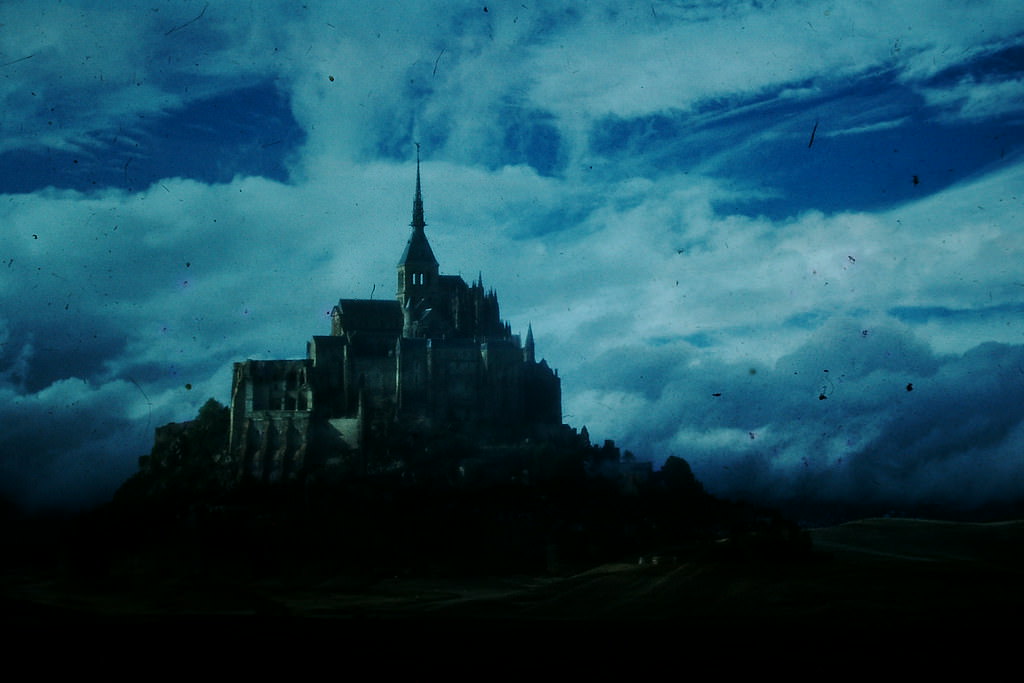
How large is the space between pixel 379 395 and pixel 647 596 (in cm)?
3253

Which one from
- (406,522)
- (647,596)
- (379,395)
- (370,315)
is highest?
(370,315)

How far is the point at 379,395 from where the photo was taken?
9794 centimetres

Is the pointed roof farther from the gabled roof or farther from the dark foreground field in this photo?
the dark foreground field

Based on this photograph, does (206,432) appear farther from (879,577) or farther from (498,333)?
(879,577)

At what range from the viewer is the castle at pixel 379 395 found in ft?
314

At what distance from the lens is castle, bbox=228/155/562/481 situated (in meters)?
95.8

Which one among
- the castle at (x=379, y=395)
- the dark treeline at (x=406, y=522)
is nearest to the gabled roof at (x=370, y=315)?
the castle at (x=379, y=395)

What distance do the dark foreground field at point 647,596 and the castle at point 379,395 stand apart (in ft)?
39.8

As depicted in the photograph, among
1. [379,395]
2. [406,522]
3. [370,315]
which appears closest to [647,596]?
[406,522]

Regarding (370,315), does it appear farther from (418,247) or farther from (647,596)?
(647,596)

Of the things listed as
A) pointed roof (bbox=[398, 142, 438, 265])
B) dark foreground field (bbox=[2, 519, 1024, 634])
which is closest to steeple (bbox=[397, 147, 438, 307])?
pointed roof (bbox=[398, 142, 438, 265])

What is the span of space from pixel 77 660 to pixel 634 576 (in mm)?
38744

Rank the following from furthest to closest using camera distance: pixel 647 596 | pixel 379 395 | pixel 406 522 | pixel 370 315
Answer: pixel 370 315 → pixel 379 395 → pixel 406 522 → pixel 647 596

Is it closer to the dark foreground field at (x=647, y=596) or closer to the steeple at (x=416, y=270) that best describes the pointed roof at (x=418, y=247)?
the steeple at (x=416, y=270)
